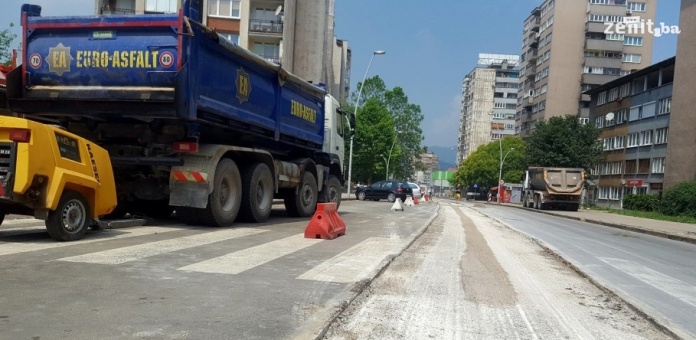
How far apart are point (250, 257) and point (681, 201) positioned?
32464 mm

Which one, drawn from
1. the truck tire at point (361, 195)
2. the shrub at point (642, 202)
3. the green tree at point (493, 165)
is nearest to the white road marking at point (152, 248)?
the truck tire at point (361, 195)

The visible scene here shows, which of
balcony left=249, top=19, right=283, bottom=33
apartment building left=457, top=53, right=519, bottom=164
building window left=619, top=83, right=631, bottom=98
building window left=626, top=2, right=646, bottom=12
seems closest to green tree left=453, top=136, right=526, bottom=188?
building window left=626, top=2, right=646, bottom=12

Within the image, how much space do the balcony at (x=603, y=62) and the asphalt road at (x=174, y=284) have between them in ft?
249

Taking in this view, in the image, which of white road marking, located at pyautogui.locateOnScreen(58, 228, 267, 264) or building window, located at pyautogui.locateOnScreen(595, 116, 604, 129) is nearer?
white road marking, located at pyautogui.locateOnScreen(58, 228, 267, 264)

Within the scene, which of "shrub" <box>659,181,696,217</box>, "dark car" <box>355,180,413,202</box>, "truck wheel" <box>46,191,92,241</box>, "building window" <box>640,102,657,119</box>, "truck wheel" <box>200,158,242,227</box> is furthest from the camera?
"building window" <box>640,102,657,119</box>

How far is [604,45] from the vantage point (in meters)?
74.9

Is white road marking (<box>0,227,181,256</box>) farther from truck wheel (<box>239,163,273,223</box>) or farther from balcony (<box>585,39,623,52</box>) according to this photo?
balcony (<box>585,39,623,52</box>)

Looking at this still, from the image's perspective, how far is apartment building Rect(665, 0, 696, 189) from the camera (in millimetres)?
38219

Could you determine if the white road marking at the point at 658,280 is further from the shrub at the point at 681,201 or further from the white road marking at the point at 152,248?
the shrub at the point at 681,201

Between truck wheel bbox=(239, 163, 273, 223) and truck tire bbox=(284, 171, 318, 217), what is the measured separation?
6.80ft

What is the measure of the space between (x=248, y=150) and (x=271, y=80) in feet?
6.24

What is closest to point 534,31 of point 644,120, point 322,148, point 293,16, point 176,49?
point 644,120

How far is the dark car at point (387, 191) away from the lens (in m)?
36.0

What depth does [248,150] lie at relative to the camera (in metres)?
10.8
